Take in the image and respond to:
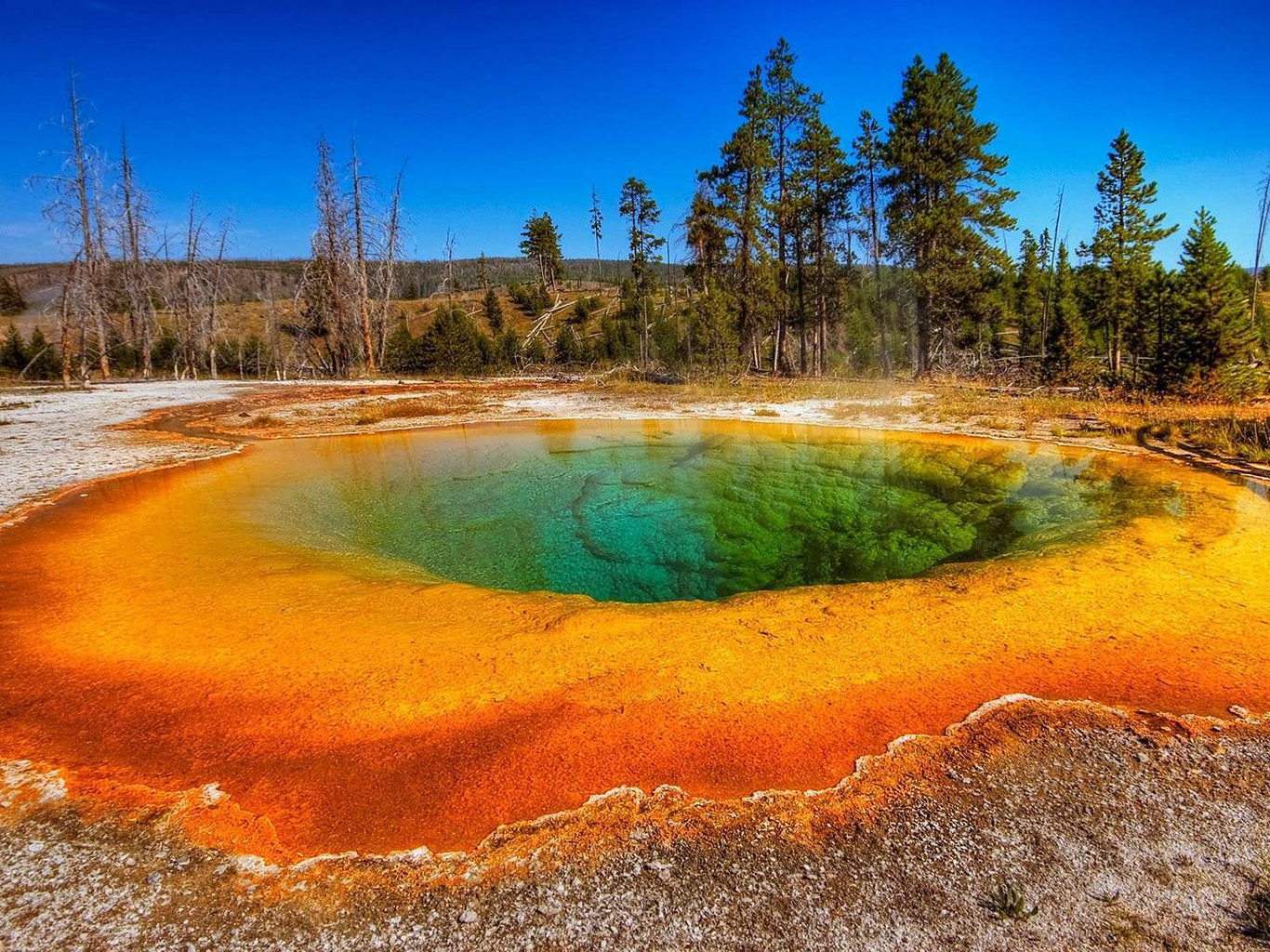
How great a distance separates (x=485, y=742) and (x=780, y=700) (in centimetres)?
172

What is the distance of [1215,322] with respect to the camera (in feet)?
56.8

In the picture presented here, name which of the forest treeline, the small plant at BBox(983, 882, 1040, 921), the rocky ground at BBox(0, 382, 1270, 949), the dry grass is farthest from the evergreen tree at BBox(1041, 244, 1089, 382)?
the small plant at BBox(983, 882, 1040, 921)

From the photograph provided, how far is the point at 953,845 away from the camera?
245 centimetres

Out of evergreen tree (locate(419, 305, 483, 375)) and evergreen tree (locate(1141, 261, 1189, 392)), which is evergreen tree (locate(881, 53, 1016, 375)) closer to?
evergreen tree (locate(1141, 261, 1189, 392))

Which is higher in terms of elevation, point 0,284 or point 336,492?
point 0,284

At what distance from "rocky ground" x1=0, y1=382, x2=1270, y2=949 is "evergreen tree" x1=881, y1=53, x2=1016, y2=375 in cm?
2383

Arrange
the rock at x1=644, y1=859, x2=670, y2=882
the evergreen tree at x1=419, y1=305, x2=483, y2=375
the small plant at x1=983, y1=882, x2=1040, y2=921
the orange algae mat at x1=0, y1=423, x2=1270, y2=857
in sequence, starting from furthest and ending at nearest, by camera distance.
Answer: the evergreen tree at x1=419, y1=305, x2=483, y2=375
the orange algae mat at x1=0, y1=423, x2=1270, y2=857
the rock at x1=644, y1=859, x2=670, y2=882
the small plant at x1=983, y1=882, x2=1040, y2=921

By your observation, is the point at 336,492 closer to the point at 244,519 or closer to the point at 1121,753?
the point at 244,519

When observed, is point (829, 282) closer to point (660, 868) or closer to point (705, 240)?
point (705, 240)

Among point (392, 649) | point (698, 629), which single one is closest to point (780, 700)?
point (698, 629)

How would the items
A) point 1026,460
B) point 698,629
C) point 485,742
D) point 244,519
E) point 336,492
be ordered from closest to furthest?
1. point 485,742
2. point 698,629
3. point 244,519
4. point 336,492
5. point 1026,460

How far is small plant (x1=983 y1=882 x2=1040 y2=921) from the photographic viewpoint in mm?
2113

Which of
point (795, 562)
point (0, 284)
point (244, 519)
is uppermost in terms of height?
point (0, 284)

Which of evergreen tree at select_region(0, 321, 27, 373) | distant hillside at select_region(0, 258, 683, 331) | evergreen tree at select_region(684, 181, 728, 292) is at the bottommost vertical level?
evergreen tree at select_region(0, 321, 27, 373)
